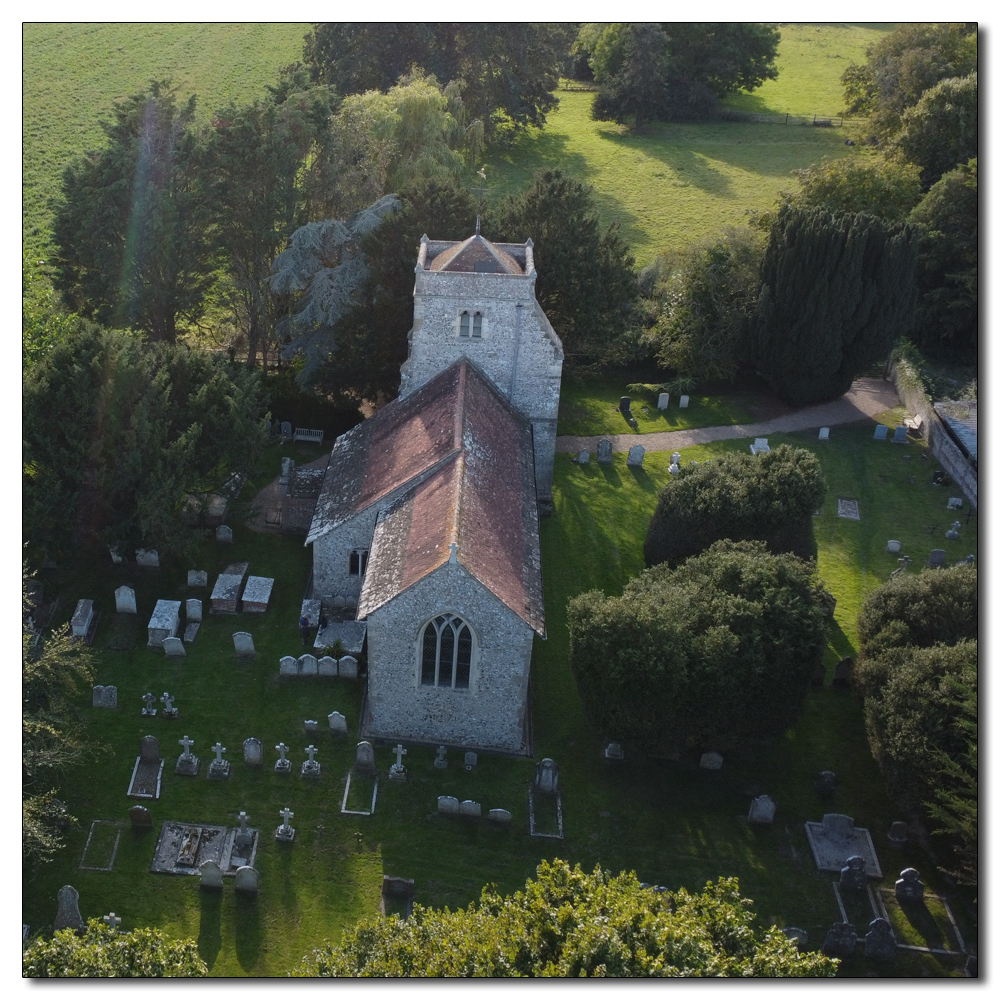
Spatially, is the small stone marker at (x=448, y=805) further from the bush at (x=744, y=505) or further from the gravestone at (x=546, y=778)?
the bush at (x=744, y=505)

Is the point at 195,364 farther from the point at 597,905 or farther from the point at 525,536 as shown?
the point at 597,905

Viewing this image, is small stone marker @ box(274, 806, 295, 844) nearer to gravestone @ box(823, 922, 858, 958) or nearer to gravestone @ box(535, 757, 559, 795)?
gravestone @ box(535, 757, 559, 795)

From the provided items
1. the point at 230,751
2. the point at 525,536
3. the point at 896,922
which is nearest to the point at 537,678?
the point at 525,536

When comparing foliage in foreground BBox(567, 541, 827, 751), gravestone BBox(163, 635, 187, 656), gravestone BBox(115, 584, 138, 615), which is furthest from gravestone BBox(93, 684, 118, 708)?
foliage in foreground BBox(567, 541, 827, 751)

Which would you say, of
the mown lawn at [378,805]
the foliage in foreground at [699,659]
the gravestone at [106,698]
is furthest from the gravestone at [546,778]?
the gravestone at [106,698]

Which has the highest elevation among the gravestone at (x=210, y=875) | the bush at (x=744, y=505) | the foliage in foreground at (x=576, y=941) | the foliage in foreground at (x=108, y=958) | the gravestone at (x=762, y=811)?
the bush at (x=744, y=505)

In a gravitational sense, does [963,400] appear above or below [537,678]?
above

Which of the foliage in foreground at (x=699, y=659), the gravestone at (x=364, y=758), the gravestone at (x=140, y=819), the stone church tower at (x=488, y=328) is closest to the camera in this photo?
the gravestone at (x=140, y=819)
